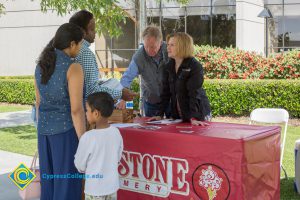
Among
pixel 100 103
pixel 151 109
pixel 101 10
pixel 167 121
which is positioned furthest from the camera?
pixel 101 10

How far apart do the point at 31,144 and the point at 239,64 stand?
284 inches

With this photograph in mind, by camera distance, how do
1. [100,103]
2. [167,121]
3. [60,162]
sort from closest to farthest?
[100,103]
[60,162]
[167,121]

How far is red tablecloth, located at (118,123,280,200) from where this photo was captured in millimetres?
3664

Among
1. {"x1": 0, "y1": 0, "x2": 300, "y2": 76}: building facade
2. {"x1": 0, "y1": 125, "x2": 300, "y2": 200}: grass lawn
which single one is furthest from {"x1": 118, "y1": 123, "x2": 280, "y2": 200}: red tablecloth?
{"x1": 0, "y1": 0, "x2": 300, "y2": 76}: building facade

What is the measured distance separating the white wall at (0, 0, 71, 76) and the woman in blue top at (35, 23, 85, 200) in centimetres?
1734

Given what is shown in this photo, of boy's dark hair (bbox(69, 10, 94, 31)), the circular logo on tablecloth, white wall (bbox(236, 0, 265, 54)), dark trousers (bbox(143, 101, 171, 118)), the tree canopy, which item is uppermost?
white wall (bbox(236, 0, 265, 54))

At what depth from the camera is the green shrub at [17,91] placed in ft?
56.0

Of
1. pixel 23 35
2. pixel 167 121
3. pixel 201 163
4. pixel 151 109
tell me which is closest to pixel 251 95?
pixel 151 109

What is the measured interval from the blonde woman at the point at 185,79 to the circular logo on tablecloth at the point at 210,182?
656 mm

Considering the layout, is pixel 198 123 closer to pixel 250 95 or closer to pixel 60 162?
pixel 60 162

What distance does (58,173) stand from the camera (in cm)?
385

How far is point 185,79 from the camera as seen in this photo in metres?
4.43

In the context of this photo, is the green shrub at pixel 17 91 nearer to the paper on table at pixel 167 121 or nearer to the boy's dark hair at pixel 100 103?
the paper on table at pixel 167 121

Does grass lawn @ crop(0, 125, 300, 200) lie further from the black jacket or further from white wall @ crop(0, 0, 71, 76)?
white wall @ crop(0, 0, 71, 76)
